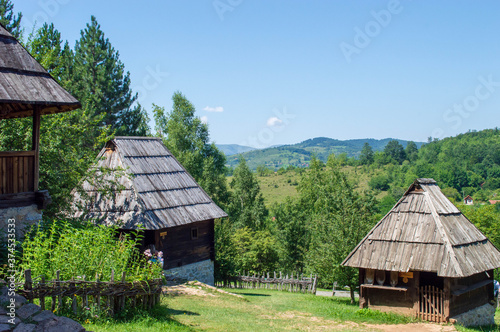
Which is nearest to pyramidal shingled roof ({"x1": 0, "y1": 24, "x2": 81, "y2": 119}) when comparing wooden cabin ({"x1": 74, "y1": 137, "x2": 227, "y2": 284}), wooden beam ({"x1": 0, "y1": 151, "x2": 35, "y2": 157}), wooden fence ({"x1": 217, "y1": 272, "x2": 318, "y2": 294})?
wooden beam ({"x1": 0, "y1": 151, "x2": 35, "y2": 157})

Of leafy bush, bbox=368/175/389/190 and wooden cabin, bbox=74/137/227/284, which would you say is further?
leafy bush, bbox=368/175/389/190

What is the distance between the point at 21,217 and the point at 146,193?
585 centimetres

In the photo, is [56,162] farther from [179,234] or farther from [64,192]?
[179,234]

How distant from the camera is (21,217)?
1043 cm

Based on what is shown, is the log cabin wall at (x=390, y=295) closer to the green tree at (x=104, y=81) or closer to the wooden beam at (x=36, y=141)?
the wooden beam at (x=36, y=141)

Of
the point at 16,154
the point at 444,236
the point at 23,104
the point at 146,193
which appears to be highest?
the point at 23,104

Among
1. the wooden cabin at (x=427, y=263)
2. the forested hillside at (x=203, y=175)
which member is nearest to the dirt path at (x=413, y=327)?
the wooden cabin at (x=427, y=263)

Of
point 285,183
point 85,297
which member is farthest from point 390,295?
point 285,183

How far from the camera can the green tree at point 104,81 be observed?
28.0m

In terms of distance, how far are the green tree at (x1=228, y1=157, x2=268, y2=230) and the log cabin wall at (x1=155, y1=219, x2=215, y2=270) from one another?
21266 millimetres

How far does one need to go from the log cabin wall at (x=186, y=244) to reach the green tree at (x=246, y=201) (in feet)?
69.8

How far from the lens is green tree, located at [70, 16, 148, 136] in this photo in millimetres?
28000

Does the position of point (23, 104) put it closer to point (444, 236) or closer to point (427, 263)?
point (427, 263)

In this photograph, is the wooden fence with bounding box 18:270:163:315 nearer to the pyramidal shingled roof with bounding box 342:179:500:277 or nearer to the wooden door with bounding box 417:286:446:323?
the pyramidal shingled roof with bounding box 342:179:500:277
